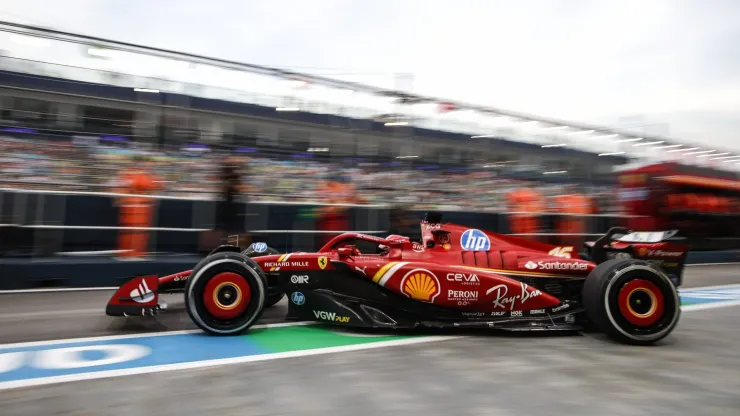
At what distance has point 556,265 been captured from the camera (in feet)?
15.2

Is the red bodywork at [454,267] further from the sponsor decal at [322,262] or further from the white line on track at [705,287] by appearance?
the white line on track at [705,287]

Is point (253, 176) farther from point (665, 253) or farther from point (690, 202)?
point (690, 202)

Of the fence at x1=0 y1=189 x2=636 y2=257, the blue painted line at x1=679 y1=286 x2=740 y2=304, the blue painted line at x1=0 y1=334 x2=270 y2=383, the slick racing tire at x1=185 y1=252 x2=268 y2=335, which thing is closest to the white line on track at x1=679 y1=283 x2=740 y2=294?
the blue painted line at x1=679 y1=286 x2=740 y2=304

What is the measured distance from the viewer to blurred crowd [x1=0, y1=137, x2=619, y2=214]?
8.41 meters

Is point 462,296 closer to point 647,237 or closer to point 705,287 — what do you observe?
point 647,237

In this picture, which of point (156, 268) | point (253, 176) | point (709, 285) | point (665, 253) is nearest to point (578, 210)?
point (709, 285)

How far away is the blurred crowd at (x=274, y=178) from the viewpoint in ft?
27.6

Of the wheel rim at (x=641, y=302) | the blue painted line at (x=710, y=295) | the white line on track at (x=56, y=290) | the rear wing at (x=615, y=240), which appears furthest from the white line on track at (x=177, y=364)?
the blue painted line at (x=710, y=295)

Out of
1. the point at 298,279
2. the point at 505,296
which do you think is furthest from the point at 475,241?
the point at 298,279

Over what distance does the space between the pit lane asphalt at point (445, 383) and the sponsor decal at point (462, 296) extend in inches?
13.4

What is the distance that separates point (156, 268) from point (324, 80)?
4888 millimetres

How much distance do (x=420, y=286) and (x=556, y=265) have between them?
1.35 m

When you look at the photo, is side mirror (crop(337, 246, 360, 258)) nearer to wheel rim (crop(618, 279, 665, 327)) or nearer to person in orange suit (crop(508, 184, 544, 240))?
wheel rim (crop(618, 279, 665, 327))

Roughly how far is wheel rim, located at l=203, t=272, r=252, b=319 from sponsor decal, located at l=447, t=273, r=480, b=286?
1822mm
